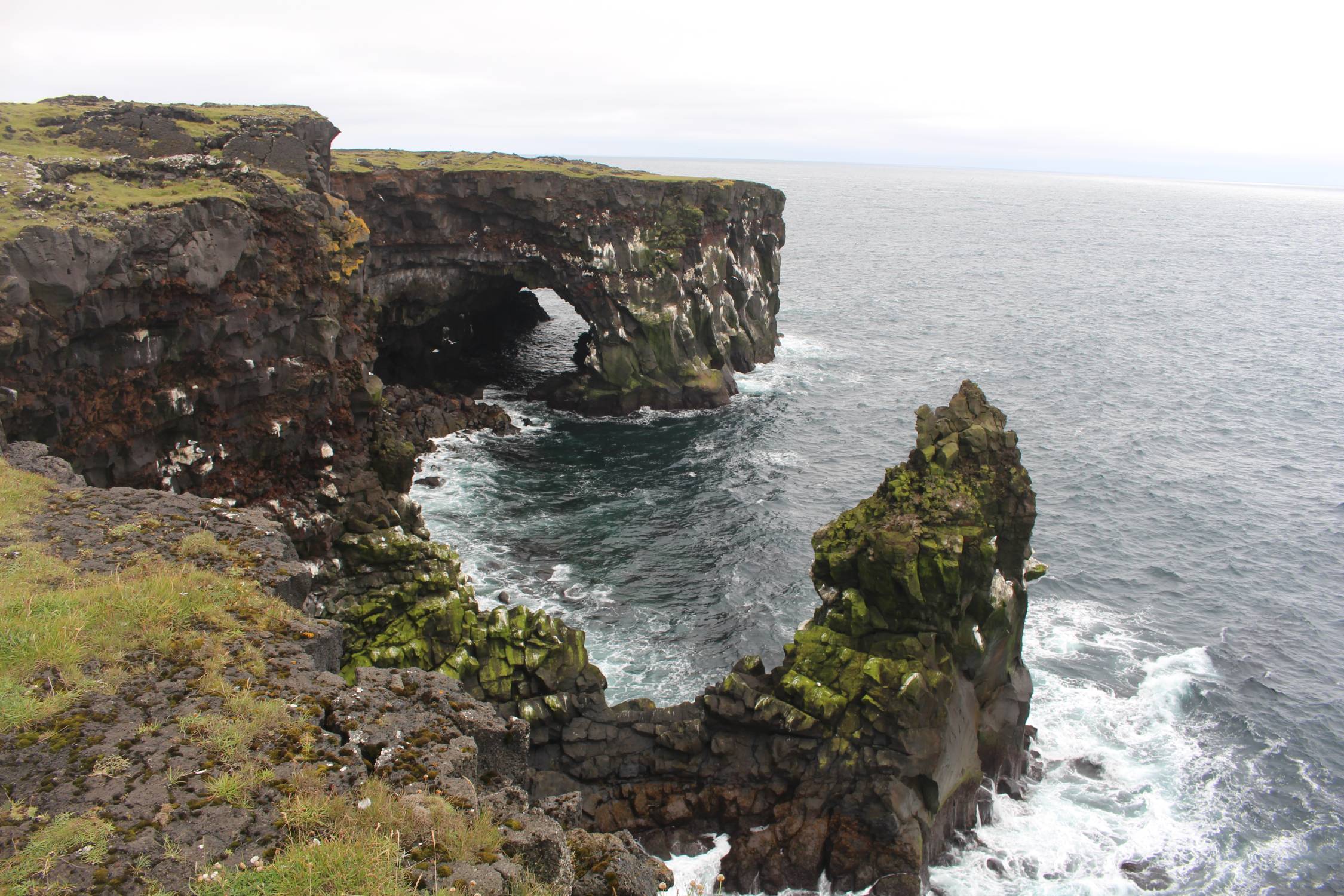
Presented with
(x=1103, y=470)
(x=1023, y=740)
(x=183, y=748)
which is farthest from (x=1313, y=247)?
(x=183, y=748)

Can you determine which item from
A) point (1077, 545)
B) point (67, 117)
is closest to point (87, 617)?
point (67, 117)

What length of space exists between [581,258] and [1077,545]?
3954 cm

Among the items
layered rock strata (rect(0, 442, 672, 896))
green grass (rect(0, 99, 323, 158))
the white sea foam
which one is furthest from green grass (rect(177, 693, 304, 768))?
Answer: green grass (rect(0, 99, 323, 158))

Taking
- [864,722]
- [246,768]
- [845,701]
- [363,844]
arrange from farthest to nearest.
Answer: [845,701], [864,722], [246,768], [363,844]

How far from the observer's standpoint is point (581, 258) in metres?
65.7

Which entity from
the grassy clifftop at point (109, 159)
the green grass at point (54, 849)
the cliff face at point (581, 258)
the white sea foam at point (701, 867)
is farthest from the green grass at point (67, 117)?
the white sea foam at point (701, 867)

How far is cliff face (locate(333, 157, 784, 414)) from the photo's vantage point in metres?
63.5

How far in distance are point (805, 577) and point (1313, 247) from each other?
210m

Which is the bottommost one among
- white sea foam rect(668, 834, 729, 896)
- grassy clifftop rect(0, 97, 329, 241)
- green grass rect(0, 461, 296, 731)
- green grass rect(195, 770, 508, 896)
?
white sea foam rect(668, 834, 729, 896)

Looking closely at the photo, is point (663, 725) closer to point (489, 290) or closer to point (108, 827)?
point (108, 827)

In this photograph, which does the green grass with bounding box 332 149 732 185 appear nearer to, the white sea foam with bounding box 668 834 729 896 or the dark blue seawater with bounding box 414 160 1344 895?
the dark blue seawater with bounding box 414 160 1344 895

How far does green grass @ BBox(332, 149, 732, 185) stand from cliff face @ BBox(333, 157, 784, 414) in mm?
399

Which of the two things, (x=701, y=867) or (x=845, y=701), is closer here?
(x=701, y=867)

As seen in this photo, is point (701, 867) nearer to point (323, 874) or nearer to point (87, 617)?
point (323, 874)
